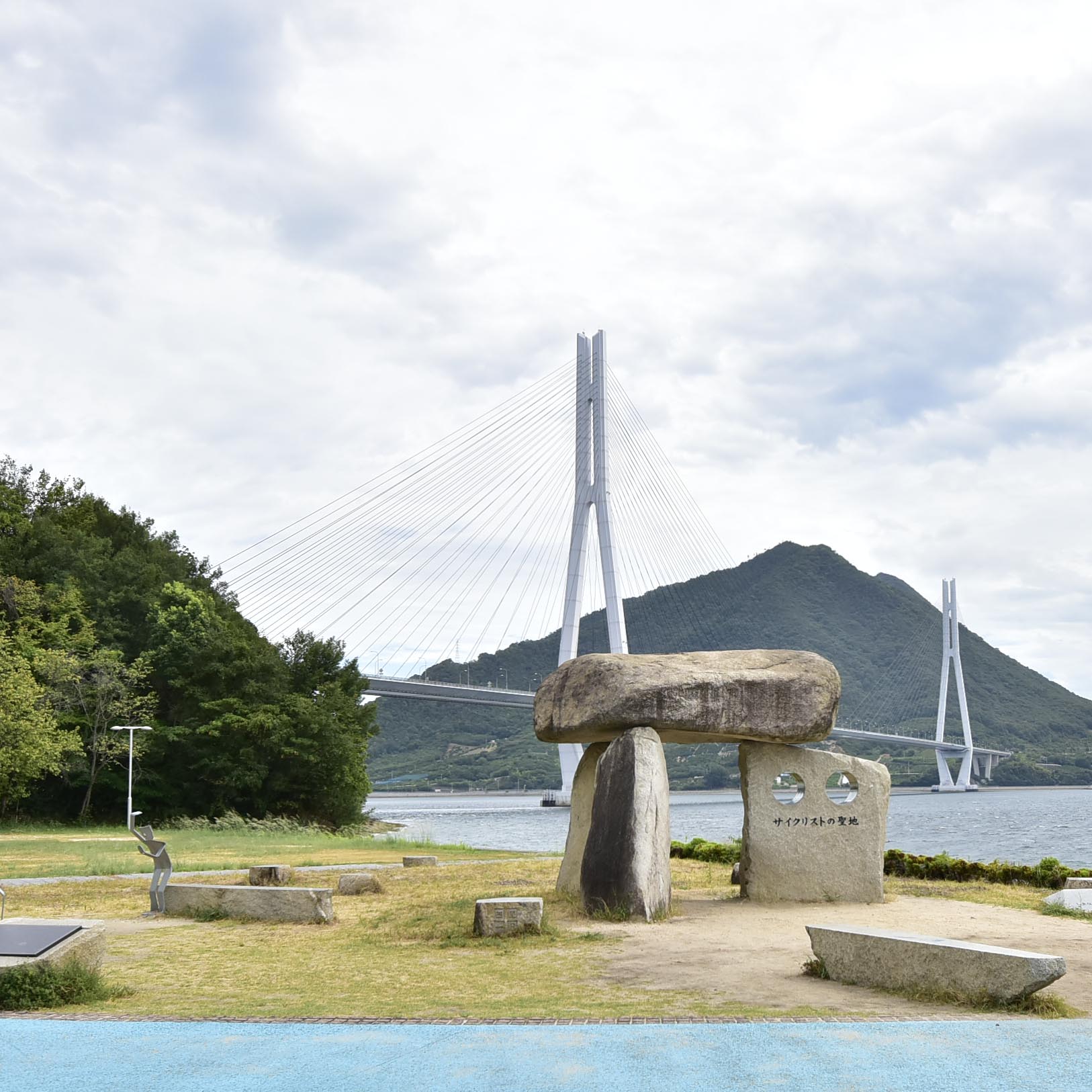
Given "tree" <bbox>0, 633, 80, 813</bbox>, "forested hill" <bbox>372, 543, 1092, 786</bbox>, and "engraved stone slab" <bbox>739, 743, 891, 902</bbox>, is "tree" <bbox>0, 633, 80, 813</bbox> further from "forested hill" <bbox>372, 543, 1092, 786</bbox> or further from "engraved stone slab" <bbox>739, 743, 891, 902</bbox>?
"forested hill" <bbox>372, 543, 1092, 786</bbox>

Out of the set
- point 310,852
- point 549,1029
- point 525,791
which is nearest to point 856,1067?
point 549,1029

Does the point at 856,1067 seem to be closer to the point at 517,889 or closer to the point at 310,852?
the point at 517,889

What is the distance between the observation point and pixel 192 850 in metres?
17.9

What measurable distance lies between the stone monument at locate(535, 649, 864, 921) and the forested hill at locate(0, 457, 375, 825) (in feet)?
58.8

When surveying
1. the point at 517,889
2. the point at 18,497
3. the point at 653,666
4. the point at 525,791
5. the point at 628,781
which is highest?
the point at 18,497

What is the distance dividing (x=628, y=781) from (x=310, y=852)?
9.99 metres

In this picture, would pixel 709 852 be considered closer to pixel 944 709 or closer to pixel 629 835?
pixel 629 835

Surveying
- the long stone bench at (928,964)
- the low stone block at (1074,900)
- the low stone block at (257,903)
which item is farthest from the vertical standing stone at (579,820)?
the long stone bench at (928,964)

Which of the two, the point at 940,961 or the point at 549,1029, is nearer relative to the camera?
the point at 549,1029

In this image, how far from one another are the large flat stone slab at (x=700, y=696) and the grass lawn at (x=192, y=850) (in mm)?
6446

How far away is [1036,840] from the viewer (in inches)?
1176

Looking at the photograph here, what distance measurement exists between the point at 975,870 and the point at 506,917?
283 inches

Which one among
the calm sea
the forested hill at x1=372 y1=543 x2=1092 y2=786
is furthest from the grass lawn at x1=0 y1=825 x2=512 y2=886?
the forested hill at x1=372 y1=543 x2=1092 y2=786

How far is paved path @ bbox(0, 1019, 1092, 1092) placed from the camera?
14.3 feet
